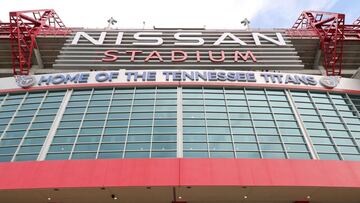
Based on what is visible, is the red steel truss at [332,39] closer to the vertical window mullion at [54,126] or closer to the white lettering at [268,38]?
the white lettering at [268,38]

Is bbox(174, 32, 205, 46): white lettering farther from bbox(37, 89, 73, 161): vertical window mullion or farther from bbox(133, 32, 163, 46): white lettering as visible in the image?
bbox(37, 89, 73, 161): vertical window mullion

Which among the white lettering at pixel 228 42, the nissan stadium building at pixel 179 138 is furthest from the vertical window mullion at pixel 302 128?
the white lettering at pixel 228 42

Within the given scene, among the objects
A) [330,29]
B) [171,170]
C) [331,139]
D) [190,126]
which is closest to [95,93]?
[190,126]

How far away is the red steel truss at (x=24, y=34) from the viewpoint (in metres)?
34.8

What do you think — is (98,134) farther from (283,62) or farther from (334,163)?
(283,62)

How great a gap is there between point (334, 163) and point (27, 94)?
20.9 metres

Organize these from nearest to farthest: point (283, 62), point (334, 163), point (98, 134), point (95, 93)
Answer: point (334, 163)
point (98, 134)
point (95, 93)
point (283, 62)

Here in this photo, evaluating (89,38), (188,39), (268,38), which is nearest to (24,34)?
(89,38)

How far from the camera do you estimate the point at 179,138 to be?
19.9 metres

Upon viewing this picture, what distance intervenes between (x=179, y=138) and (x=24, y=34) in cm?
2569

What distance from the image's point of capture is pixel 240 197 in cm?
1816

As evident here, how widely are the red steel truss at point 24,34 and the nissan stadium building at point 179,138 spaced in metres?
10.6

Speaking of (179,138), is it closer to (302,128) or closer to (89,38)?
(302,128)

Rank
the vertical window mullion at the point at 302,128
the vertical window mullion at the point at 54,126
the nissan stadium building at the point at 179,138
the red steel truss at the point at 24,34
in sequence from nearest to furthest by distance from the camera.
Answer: the nissan stadium building at the point at 179,138, the vertical window mullion at the point at 54,126, the vertical window mullion at the point at 302,128, the red steel truss at the point at 24,34
